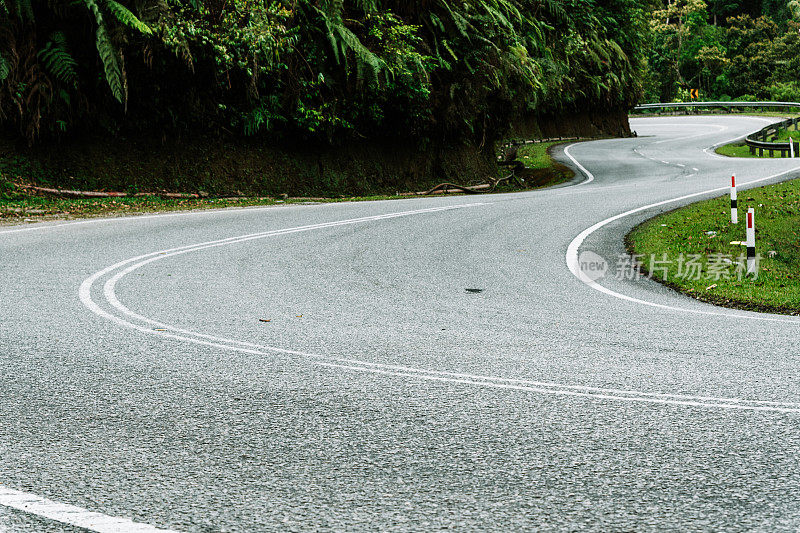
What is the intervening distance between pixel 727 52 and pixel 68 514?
8579cm

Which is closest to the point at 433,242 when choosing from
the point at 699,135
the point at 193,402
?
the point at 193,402

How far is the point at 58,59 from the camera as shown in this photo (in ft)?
55.6

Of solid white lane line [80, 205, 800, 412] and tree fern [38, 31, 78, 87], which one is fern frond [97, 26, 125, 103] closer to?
tree fern [38, 31, 78, 87]

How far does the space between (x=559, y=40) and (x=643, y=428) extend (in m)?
29.8

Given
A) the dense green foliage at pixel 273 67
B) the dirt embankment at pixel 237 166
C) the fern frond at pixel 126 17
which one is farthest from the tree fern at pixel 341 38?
the fern frond at pixel 126 17

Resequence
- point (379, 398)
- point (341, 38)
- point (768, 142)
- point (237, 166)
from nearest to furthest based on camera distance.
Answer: point (379, 398) → point (341, 38) → point (237, 166) → point (768, 142)

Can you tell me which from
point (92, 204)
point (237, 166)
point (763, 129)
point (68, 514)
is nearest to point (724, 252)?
point (68, 514)

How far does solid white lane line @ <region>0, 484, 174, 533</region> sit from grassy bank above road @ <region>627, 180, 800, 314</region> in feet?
24.1

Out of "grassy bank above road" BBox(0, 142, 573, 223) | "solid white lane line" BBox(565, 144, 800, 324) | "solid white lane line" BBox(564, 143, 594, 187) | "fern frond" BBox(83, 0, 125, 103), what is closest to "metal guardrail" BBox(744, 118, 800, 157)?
"solid white lane line" BBox(564, 143, 594, 187)

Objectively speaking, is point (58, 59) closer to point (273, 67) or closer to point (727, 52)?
point (273, 67)

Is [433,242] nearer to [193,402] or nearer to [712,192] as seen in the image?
[193,402]

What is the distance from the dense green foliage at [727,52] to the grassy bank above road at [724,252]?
59699 mm

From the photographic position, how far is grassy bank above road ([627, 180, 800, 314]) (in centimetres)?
947

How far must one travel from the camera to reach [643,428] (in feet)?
15.7
